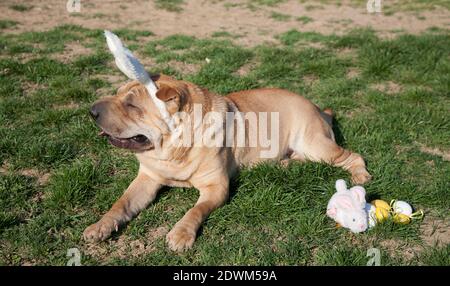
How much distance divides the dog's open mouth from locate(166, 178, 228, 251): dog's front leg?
0.56 metres

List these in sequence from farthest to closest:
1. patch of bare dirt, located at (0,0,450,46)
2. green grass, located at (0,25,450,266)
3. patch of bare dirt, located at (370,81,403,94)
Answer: patch of bare dirt, located at (0,0,450,46)
patch of bare dirt, located at (370,81,403,94)
green grass, located at (0,25,450,266)

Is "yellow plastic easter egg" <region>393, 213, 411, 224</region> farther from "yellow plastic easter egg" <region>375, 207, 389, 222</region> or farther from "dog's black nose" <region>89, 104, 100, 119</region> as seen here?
"dog's black nose" <region>89, 104, 100, 119</region>

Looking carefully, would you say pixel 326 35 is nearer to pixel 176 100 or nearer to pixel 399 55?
pixel 399 55

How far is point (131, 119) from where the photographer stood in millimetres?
3344

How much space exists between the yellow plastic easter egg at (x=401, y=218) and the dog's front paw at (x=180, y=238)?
1.51 metres

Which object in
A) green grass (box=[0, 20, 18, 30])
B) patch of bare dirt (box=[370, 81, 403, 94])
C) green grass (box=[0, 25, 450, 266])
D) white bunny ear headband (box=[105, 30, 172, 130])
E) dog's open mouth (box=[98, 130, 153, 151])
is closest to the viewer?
white bunny ear headband (box=[105, 30, 172, 130])

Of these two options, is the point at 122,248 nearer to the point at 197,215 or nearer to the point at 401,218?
the point at 197,215

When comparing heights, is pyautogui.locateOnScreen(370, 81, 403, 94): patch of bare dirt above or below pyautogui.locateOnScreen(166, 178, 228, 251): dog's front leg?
above

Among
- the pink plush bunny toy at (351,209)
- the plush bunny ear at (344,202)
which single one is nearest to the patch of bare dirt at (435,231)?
the pink plush bunny toy at (351,209)

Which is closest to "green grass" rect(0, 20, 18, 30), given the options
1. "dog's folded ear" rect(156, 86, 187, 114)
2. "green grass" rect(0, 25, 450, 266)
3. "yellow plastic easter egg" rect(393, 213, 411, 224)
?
"green grass" rect(0, 25, 450, 266)

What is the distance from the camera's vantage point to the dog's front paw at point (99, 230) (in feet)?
10.4

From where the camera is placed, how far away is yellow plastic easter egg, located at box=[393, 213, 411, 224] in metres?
3.37
